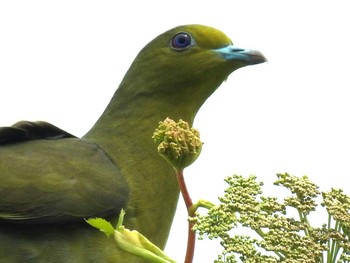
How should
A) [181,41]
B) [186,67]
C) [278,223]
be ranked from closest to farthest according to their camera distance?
[278,223], [186,67], [181,41]

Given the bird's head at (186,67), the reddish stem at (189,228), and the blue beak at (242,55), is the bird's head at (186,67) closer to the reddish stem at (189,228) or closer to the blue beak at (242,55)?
the blue beak at (242,55)

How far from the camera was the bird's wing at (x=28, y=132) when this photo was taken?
2.82m

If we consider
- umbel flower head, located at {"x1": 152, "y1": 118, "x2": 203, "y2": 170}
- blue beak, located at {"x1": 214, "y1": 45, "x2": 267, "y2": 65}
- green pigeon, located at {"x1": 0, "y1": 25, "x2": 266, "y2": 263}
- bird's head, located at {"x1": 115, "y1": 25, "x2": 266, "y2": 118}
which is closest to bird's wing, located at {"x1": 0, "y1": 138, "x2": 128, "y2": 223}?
green pigeon, located at {"x1": 0, "y1": 25, "x2": 266, "y2": 263}

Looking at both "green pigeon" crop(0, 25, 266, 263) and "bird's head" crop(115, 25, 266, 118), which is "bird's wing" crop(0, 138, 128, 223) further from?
"bird's head" crop(115, 25, 266, 118)

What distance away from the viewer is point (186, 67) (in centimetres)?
335

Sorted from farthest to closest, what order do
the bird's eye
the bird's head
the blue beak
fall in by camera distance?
1. the bird's eye
2. the bird's head
3. the blue beak

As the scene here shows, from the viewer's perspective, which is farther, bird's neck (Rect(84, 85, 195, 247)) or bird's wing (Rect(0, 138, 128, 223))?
bird's neck (Rect(84, 85, 195, 247))

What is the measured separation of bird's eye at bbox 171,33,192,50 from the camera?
11.2 ft

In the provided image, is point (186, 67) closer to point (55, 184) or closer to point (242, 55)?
point (242, 55)

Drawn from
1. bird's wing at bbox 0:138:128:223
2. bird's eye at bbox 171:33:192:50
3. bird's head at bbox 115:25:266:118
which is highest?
bird's eye at bbox 171:33:192:50

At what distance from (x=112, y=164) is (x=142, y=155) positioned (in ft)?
0.45

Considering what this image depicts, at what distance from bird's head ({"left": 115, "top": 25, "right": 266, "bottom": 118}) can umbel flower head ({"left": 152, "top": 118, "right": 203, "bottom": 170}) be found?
1.62m

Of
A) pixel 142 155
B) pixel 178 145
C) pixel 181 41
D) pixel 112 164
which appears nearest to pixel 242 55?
pixel 181 41

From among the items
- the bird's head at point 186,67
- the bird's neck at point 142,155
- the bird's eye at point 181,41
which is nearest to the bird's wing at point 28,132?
the bird's neck at point 142,155
